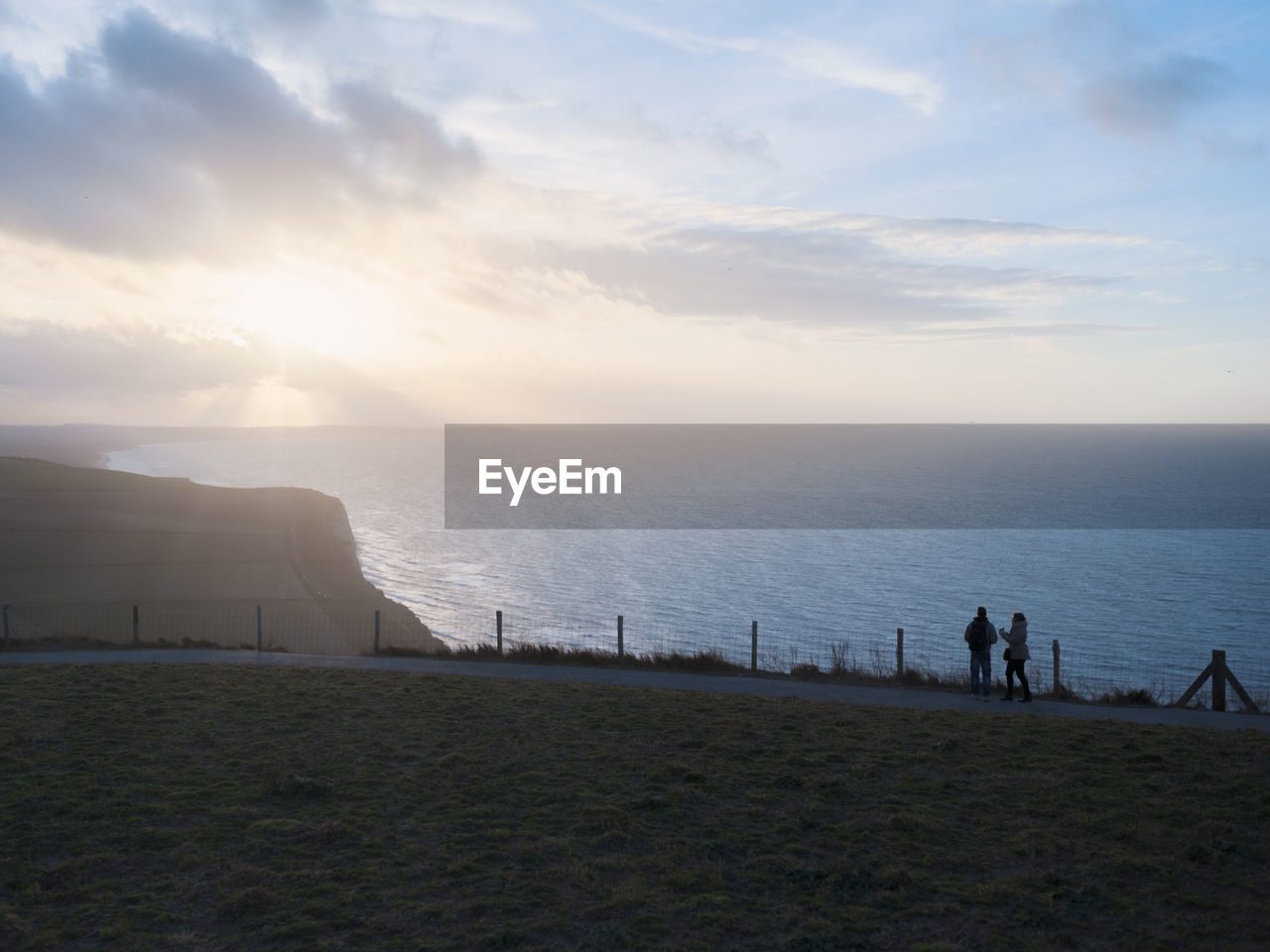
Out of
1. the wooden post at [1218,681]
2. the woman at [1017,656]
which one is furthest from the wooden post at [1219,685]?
the woman at [1017,656]

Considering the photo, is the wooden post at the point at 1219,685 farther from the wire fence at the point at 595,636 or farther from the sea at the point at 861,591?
the wire fence at the point at 595,636

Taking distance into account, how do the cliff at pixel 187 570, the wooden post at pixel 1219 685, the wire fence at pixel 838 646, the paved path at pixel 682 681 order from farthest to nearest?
the cliff at pixel 187 570 → the wire fence at pixel 838 646 → the wooden post at pixel 1219 685 → the paved path at pixel 682 681

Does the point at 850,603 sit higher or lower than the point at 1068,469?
lower

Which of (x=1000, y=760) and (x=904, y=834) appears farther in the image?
(x=1000, y=760)

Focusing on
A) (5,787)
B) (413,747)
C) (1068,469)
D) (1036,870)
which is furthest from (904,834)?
(1068,469)

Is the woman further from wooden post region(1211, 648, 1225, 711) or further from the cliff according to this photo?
the cliff

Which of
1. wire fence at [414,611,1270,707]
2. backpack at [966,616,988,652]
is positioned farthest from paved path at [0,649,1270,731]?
wire fence at [414,611,1270,707]

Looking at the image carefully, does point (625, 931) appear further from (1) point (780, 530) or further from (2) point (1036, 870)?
(1) point (780, 530)
